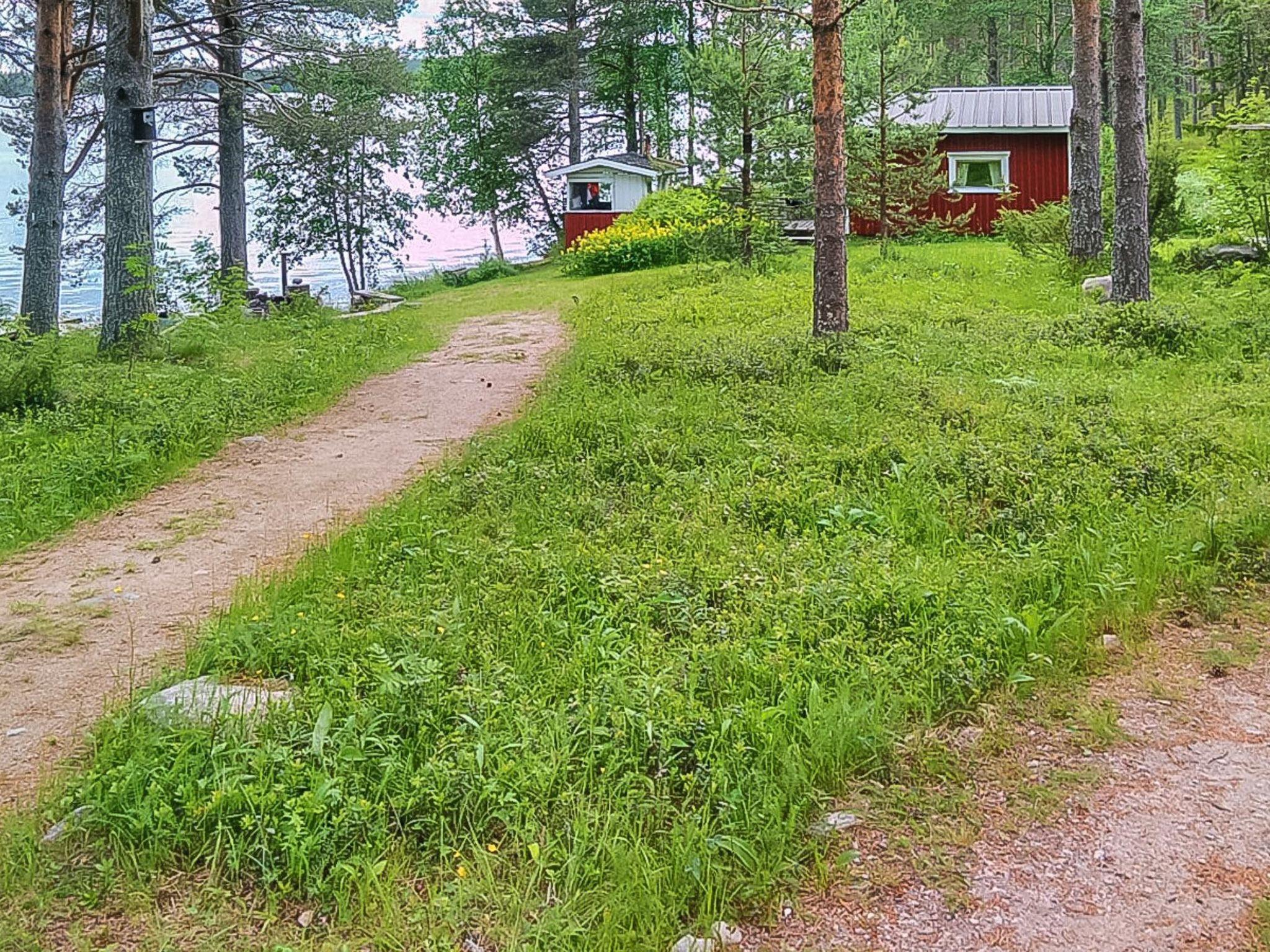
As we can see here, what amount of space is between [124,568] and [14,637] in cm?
76

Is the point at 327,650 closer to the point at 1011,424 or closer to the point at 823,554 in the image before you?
the point at 823,554

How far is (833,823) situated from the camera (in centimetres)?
261

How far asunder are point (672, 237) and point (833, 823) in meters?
17.4

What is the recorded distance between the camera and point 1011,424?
5.71 metres

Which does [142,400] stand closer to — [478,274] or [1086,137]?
[1086,137]

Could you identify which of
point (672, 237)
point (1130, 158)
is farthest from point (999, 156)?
point (1130, 158)

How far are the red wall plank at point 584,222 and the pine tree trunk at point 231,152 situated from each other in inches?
282

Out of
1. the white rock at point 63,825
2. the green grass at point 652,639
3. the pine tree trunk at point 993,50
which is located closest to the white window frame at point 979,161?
the pine tree trunk at point 993,50

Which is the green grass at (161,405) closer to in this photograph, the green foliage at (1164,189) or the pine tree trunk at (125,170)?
the pine tree trunk at (125,170)

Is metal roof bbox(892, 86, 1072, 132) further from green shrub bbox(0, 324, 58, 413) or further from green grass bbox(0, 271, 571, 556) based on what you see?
green shrub bbox(0, 324, 58, 413)

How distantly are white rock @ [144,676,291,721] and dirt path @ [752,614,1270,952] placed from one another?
1718 mm

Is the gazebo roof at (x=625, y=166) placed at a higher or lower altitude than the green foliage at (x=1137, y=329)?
higher

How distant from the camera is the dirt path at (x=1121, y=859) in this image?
7.20 ft

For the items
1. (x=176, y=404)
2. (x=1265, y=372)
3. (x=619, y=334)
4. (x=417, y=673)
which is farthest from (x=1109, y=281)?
(x=417, y=673)
